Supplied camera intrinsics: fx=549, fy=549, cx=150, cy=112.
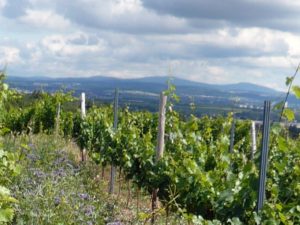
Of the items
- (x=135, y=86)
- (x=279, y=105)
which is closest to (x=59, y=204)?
(x=279, y=105)

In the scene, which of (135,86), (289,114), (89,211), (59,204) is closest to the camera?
(289,114)

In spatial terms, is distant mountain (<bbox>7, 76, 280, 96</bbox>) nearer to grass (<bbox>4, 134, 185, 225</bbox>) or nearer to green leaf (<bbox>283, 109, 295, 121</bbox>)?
green leaf (<bbox>283, 109, 295, 121</bbox>)

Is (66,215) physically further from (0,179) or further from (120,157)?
(120,157)

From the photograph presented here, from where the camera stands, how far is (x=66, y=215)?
540cm

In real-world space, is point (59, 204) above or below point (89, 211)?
above

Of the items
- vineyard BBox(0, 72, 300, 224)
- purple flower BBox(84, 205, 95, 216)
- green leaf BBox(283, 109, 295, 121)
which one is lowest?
purple flower BBox(84, 205, 95, 216)

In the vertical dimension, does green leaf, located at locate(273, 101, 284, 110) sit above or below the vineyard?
above

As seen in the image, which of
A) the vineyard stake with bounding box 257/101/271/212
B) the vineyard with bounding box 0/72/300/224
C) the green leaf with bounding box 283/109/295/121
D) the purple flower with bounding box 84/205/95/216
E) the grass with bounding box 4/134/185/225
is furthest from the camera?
the purple flower with bounding box 84/205/95/216

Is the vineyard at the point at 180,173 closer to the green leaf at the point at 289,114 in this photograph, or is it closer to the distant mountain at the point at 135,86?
the green leaf at the point at 289,114

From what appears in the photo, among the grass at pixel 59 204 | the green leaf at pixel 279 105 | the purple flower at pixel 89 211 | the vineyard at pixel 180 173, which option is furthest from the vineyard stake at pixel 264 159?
the purple flower at pixel 89 211

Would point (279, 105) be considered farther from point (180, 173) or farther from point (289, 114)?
point (180, 173)

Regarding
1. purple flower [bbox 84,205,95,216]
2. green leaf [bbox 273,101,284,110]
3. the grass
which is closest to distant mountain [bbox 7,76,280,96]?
green leaf [bbox 273,101,284,110]

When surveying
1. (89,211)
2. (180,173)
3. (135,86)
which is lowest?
(135,86)

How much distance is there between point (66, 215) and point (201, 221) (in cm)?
200
